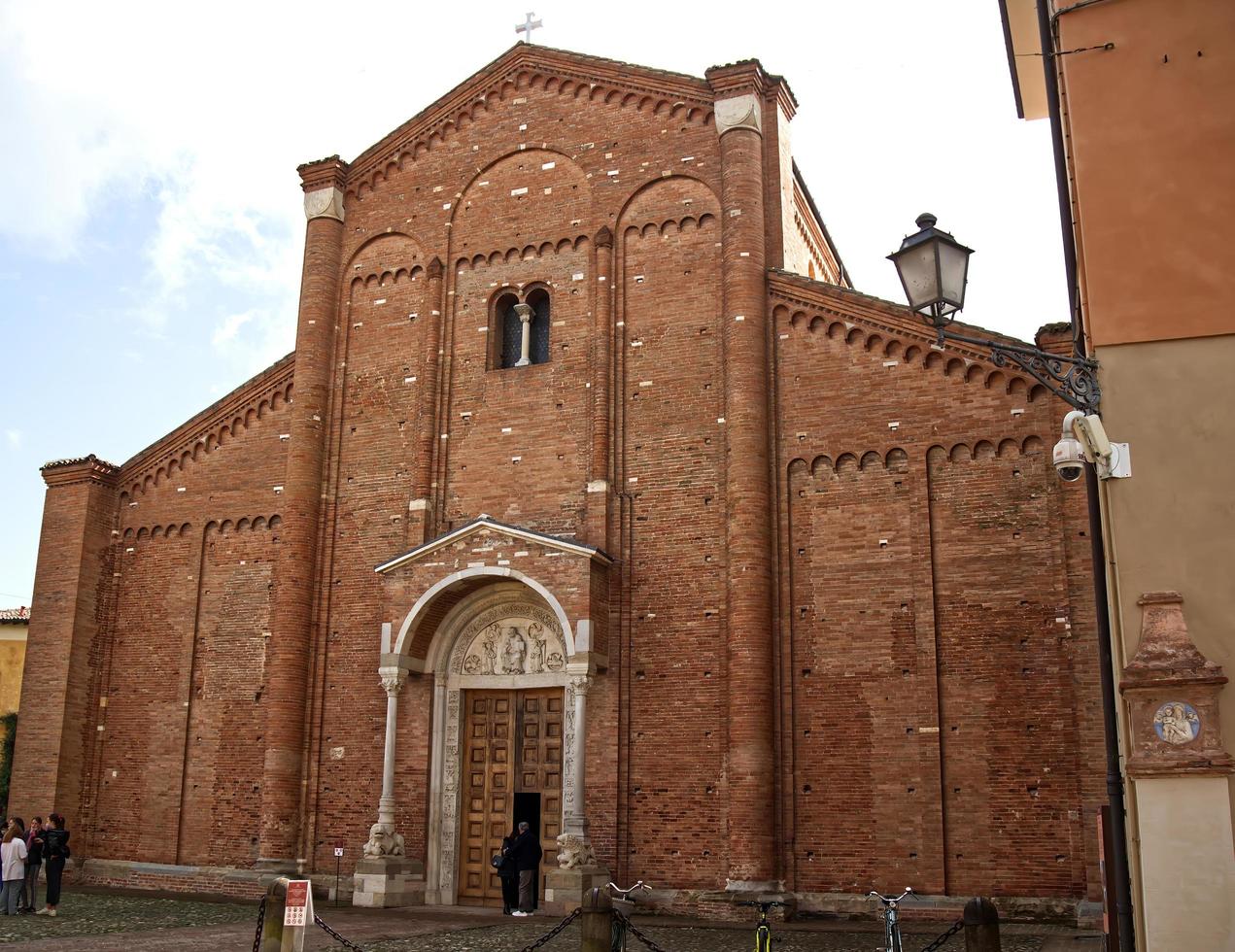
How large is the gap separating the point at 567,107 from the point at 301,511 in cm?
736

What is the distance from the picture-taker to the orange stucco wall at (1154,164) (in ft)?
29.1

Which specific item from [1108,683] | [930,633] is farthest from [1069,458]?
[930,633]

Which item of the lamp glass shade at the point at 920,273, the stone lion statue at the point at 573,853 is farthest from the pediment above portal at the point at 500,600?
the lamp glass shade at the point at 920,273

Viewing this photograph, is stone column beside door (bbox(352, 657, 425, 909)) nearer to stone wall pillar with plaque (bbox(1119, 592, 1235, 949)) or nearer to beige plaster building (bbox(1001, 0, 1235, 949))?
beige plaster building (bbox(1001, 0, 1235, 949))

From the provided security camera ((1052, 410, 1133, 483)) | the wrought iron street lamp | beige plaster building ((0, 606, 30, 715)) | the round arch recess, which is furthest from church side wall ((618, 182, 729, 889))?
beige plaster building ((0, 606, 30, 715))

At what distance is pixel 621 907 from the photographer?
14531 mm

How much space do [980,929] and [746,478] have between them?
24.1 feet

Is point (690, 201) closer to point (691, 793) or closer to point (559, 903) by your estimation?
point (691, 793)

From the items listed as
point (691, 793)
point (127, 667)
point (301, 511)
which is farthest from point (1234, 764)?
point (127, 667)

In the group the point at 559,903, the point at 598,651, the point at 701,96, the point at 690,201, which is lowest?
→ the point at 559,903

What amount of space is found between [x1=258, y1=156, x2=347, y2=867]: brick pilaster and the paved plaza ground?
1.66 metres

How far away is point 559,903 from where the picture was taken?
47.3 feet

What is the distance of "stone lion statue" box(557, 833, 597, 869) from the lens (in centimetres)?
1460

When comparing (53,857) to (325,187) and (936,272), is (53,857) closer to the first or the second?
(325,187)
